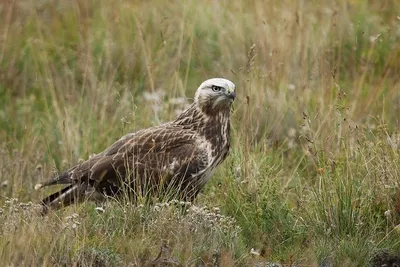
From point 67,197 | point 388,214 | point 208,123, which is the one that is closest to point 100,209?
point 67,197

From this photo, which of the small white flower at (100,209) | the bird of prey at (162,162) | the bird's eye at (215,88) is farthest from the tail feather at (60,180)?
the bird's eye at (215,88)

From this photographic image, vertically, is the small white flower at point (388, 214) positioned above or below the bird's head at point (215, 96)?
below

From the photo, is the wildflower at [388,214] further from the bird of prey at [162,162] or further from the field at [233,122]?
the bird of prey at [162,162]

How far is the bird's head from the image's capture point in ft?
Result: 26.2

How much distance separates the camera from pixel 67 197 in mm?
7801

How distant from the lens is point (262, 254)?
23.5 ft

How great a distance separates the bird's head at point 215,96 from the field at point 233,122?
230 mm

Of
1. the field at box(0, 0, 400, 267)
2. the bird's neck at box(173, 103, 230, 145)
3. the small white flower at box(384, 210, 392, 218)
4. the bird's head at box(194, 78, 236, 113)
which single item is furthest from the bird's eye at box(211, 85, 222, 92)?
the small white flower at box(384, 210, 392, 218)

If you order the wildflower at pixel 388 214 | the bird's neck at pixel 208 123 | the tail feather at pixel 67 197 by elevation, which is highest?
the bird's neck at pixel 208 123

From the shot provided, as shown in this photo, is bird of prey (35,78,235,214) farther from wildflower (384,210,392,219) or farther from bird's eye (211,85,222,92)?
wildflower (384,210,392,219)

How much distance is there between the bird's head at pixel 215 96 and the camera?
315 inches

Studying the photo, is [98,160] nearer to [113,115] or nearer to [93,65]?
[113,115]

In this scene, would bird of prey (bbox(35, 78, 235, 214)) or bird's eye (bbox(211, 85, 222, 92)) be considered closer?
bird of prey (bbox(35, 78, 235, 214))

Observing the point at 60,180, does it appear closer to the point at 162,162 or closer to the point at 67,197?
the point at 67,197
